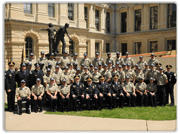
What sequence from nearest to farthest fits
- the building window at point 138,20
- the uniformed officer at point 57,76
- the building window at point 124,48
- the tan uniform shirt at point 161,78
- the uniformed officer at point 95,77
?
the tan uniform shirt at point 161,78
the uniformed officer at point 57,76
the uniformed officer at point 95,77
the building window at point 138,20
the building window at point 124,48

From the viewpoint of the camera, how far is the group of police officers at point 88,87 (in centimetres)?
784

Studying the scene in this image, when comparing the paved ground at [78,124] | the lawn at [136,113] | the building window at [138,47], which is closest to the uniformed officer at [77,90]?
the lawn at [136,113]

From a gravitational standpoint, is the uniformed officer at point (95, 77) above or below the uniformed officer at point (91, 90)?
above

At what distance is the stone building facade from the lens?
21.2 meters

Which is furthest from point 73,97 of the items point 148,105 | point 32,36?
point 32,36

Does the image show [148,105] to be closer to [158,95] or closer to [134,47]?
[158,95]

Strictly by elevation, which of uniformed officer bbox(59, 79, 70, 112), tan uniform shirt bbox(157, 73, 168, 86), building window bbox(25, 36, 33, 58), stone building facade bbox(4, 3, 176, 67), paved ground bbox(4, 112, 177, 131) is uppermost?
stone building facade bbox(4, 3, 176, 67)

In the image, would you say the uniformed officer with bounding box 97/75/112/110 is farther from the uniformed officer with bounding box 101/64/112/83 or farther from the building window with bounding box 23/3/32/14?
the building window with bounding box 23/3/32/14

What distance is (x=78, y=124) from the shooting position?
6.17 metres

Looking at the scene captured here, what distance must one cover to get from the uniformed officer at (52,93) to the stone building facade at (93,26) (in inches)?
579

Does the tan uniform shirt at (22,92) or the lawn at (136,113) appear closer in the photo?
the lawn at (136,113)

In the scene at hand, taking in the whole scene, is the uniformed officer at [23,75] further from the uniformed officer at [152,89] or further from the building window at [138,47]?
the building window at [138,47]

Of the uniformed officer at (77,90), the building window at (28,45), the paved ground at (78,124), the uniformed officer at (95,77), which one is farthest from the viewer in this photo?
the building window at (28,45)

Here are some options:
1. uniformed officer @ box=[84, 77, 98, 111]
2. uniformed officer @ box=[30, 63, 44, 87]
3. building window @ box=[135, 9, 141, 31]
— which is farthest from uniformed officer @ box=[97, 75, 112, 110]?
building window @ box=[135, 9, 141, 31]
